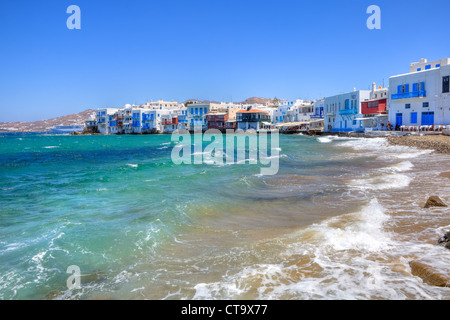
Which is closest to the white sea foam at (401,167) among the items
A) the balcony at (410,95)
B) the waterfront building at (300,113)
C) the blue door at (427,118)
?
the blue door at (427,118)

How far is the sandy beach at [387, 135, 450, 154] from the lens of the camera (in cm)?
2435

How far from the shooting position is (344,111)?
2072 inches

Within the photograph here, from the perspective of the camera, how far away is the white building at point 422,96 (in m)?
34.4

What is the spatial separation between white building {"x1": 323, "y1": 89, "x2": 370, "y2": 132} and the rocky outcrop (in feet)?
158

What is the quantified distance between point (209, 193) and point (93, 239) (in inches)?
239

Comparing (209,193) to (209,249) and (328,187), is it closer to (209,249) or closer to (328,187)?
(328,187)

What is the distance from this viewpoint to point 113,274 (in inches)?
245

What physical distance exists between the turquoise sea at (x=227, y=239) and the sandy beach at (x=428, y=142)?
1088 centimetres

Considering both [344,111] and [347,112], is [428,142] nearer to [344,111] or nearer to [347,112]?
[347,112]

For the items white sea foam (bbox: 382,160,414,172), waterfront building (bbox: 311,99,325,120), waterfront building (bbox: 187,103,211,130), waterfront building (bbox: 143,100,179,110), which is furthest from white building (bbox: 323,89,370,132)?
waterfront building (bbox: 143,100,179,110)

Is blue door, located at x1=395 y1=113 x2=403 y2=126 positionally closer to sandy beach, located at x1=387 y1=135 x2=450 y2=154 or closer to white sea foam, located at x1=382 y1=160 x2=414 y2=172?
sandy beach, located at x1=387 y1=135 x2=450 y2=154

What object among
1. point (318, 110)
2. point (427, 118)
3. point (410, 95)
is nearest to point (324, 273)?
point (427, 118)

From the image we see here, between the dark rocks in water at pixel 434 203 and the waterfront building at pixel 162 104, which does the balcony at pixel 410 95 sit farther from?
the waterfront building at pixel 162 104
